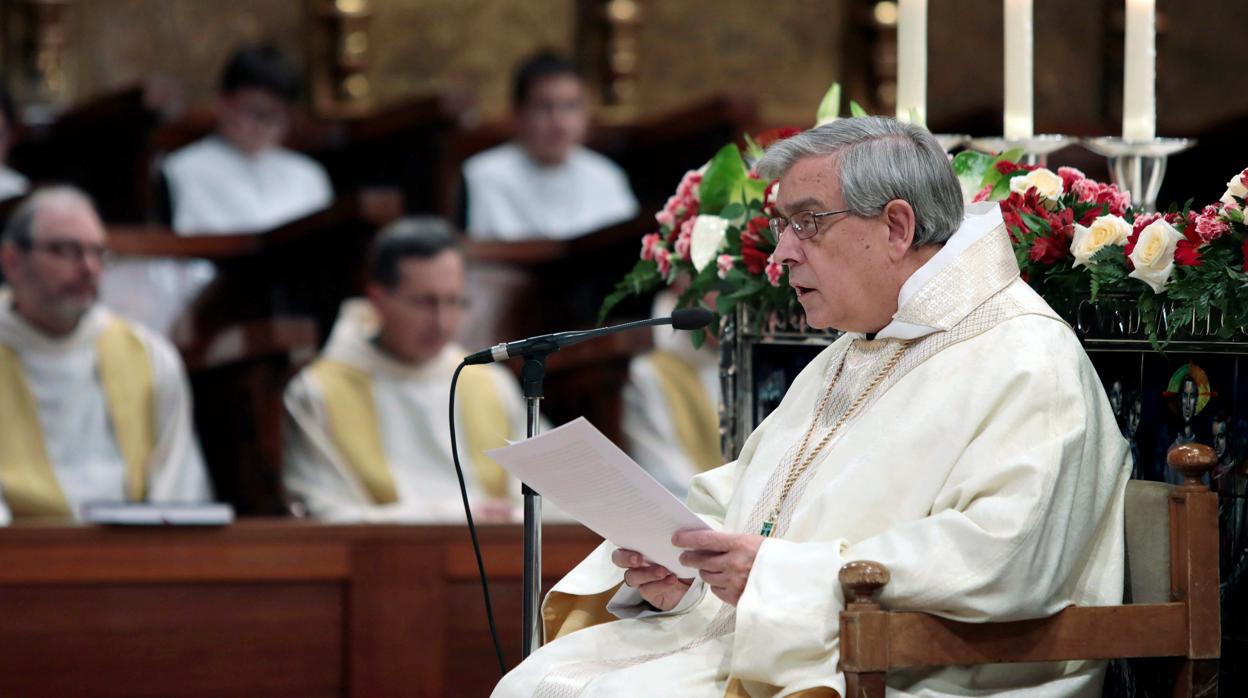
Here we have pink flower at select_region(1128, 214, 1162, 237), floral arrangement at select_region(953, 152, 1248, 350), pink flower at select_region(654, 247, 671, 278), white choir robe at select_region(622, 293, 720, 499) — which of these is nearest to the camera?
floral arrangement at select_region(953, 152, 1248, 350)

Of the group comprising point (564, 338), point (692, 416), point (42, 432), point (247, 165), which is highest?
point (564, 338)

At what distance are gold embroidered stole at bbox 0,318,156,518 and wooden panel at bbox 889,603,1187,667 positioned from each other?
375 centimetres

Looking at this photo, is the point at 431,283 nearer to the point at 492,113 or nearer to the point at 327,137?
the point at 327,137

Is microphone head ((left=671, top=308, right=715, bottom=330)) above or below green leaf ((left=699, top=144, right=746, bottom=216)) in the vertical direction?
below

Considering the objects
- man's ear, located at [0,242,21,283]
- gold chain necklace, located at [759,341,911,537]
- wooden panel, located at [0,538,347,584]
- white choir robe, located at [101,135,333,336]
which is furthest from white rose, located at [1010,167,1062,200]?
white choir robe, located at [101,135,333,336]

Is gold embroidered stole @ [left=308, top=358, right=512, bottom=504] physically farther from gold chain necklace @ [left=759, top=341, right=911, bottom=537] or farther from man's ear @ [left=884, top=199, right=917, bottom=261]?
man's ear @ [left=884, top=199, right=917, bottom=261]

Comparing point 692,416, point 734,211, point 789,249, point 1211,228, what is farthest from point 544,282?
point 1211,228

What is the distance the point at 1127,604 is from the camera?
2.76 m

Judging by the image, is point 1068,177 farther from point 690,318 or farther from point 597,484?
point 597,484

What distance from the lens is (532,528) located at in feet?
10.3

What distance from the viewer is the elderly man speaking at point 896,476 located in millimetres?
2693

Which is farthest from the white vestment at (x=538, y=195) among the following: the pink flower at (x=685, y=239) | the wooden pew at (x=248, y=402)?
the pink flower at (x=685, y=239)

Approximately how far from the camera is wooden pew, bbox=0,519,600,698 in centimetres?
454

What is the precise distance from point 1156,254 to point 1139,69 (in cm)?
59
